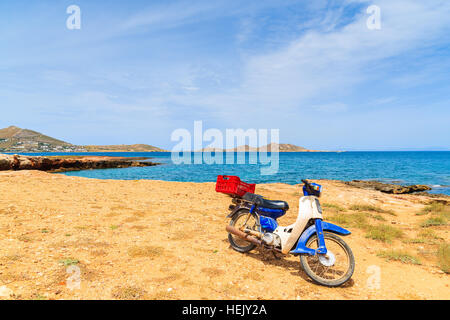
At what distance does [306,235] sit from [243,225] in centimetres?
175

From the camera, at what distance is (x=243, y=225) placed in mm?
6312

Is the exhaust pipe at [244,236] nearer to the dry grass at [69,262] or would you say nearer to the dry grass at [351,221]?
the dry grass at [69,262]

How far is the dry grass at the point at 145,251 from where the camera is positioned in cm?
577

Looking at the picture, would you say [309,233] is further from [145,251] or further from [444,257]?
[444,257]

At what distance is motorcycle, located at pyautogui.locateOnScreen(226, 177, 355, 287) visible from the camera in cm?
496

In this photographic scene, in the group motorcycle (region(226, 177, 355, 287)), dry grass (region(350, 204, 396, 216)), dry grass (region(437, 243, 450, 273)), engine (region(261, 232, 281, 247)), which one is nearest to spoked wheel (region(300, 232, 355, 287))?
motorcycle (region(226, 177, 355, 287))

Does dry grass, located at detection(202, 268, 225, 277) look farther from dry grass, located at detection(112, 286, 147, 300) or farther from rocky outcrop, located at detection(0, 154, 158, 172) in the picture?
rocky outcrop, located at detection(0, 154, 158, 172)

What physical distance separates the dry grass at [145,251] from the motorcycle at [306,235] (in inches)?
77.0

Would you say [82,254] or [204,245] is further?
[204,245]
